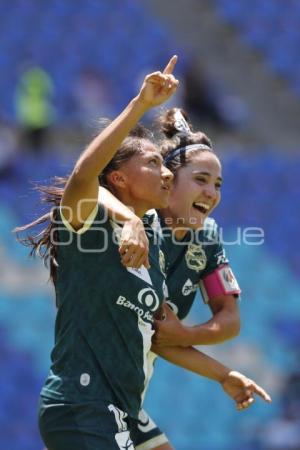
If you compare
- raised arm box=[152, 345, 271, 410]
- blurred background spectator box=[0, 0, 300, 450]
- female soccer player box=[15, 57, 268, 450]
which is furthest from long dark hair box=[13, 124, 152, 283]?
blurred background spectator box=[0, 0, 300, 450]

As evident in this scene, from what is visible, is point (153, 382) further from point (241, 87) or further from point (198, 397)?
point (241, 87)

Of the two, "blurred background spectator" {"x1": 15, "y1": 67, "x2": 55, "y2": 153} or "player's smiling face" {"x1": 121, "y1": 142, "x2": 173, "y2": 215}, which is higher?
"blurred background spectator" {"x1": 15, "y1": 67, "x2": 55, "y2": 153}

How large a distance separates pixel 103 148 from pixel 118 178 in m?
0.41

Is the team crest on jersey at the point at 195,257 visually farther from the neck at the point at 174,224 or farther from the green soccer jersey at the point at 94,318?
the green soccer jersey at the point at 94,318

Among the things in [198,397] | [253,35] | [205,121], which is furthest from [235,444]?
[253,35]

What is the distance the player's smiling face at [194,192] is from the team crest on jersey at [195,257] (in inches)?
5.6

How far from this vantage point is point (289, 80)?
490 inches

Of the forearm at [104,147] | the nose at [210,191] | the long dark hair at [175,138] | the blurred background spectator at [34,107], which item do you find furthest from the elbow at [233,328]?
the blurred background spectator at [34,107]

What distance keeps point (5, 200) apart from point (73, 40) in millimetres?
3172

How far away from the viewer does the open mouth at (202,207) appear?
410cm

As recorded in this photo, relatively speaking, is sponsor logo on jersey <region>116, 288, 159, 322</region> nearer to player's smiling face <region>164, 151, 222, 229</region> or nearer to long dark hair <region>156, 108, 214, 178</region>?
player's smiling face <region>164, 151, 222, 229</region>

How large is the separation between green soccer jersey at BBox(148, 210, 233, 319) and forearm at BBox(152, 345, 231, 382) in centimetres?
23

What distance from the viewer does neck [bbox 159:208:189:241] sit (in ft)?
13.6

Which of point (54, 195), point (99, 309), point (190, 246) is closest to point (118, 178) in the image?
point (54, 195)
